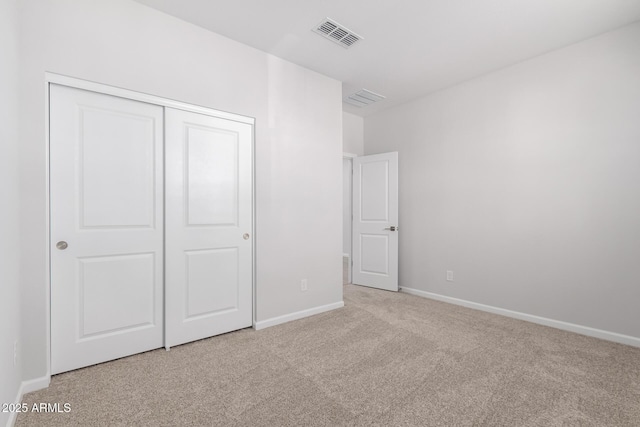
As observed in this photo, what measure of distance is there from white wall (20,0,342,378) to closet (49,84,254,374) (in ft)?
0.36

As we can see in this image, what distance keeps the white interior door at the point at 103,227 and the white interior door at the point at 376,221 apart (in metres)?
3.08

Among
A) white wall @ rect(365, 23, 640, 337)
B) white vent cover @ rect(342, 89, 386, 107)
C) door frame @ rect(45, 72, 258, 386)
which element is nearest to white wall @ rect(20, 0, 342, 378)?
door frame @ rect(45, 72, 258, 386)

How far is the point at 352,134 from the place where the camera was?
4.96m

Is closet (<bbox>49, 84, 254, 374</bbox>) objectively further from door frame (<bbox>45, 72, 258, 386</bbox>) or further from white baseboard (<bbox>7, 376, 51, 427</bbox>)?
white baseboard (<bbox>7, 376, 51, 427</bbox>)

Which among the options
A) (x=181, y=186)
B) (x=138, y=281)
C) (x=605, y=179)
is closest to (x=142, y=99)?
(x=181, y=186)

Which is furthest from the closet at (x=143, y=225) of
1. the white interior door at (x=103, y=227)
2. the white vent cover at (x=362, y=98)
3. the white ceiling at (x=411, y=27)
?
the white vent cover at (x=362, y=98)

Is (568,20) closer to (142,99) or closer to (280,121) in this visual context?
(280,121)

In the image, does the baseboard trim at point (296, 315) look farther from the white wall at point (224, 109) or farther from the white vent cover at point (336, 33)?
the white vent cover at point (336, 33)

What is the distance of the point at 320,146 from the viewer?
11.5ft

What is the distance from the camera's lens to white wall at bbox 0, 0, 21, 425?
4.90ft

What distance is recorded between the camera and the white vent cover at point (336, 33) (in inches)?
102

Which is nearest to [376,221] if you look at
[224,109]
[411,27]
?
[411,27]

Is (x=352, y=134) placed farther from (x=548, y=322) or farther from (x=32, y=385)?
(x=32, y=385)

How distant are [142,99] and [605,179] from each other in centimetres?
419
